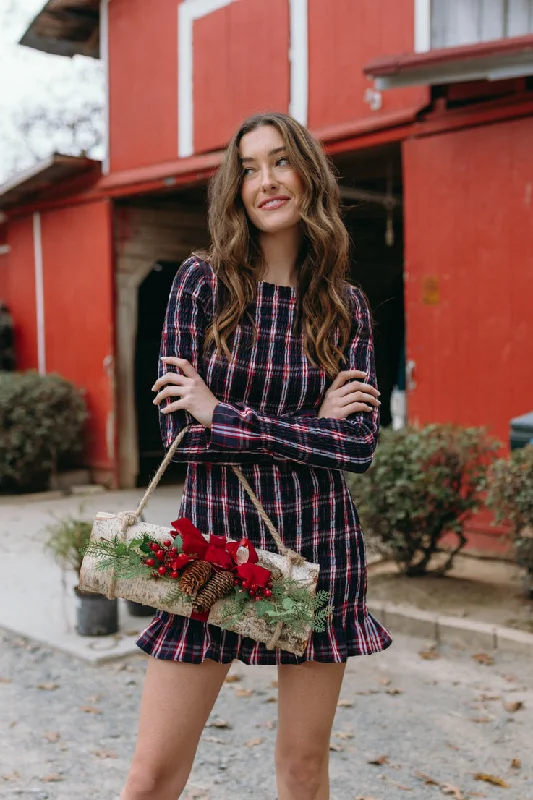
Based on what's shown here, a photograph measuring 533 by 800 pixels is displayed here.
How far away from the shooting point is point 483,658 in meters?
4.58

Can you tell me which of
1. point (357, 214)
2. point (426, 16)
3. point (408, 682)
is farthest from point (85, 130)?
point (408, 682)

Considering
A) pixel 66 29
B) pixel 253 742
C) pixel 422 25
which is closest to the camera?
pixel 253 742

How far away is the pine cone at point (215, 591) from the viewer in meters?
1.88

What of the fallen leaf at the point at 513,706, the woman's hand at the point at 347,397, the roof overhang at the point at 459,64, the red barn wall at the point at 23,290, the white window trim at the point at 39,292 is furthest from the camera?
the red barn wall at the point at 23,290

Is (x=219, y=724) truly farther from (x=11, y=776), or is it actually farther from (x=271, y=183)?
(x=271, y=183)

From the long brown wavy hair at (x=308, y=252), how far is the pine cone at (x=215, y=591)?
1.75ft

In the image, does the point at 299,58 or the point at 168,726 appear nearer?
the point at 168,726

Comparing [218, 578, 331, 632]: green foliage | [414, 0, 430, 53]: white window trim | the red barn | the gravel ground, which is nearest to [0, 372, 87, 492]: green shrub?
the red barn

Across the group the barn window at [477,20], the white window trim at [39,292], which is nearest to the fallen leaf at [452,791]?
the barn window at [477,20]

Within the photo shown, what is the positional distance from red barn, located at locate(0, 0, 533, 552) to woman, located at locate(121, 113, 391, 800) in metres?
3.57

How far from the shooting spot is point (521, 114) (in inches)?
241

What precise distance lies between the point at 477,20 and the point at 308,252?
5.38 meters

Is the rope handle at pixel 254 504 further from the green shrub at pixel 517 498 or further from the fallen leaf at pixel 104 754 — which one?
the green shrub at pixel 517 498

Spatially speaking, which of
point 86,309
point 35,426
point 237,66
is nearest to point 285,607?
point 237,66
